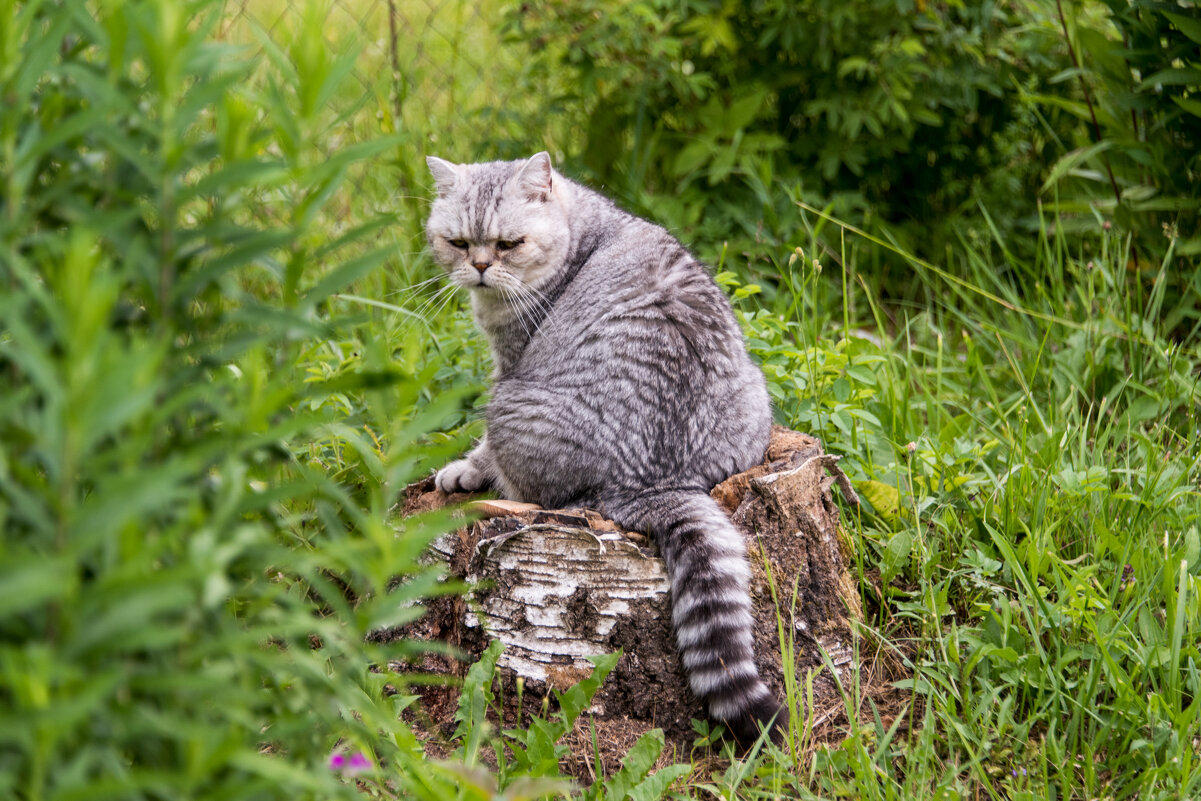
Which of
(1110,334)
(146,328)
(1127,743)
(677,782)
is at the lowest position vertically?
(677,782)

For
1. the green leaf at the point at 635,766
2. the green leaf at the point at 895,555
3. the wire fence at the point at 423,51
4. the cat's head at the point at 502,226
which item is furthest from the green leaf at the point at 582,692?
the wire fence at the point at 423,51

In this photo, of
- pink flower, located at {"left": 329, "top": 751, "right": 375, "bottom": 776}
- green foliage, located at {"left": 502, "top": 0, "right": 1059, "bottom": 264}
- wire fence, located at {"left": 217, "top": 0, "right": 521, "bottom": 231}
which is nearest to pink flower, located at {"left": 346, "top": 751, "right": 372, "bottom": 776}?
pink flower, located at {"left": 329, "top": 751, "right": 375, "bottom": 776}

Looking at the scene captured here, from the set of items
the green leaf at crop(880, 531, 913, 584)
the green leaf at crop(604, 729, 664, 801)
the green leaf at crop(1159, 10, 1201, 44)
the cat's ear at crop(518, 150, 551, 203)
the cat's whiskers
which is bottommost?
the green leaf at crop(604, 729, 664, 801)

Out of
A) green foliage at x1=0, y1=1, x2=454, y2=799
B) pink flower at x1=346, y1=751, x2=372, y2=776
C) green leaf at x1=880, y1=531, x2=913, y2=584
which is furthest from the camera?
green leaf at x1=880, y1=531, x2=913, y2=584

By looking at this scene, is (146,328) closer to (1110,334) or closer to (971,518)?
(971,518)

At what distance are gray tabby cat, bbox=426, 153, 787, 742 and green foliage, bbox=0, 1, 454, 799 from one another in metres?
1.24

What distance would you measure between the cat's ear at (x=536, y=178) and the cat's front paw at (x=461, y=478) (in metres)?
0.98

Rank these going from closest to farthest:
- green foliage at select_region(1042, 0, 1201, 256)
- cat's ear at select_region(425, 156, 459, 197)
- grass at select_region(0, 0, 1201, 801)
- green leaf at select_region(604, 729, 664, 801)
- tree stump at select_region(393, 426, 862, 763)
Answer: grass at select_region(0, 0, 1201, 801)
green leaf at select_region(604, 729, 664, 801)
tree stump at select_region(393, 426, 862, 763)
cat's ear at select_region(425, 156, 459, 197)
green foliage at select_region(1042, 0, 1201, 256)

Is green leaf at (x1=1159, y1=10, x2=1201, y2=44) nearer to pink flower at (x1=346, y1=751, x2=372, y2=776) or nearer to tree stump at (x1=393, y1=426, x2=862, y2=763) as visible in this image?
tree stump at (x1=393, y1=426, x2=862, y2=763)

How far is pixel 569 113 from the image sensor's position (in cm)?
488

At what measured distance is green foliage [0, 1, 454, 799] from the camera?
1.00 meters

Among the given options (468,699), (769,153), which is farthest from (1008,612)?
(769,153)

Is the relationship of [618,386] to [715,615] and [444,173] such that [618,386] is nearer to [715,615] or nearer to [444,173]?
[715,615]

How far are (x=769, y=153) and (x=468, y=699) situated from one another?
121 inches
